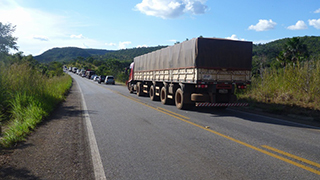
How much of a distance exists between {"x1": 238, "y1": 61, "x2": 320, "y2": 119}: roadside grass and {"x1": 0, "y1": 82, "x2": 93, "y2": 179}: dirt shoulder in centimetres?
890

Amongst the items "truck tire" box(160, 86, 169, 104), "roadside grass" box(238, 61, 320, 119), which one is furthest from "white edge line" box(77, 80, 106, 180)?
"roadside grass" box(238, 61, 320, 119)

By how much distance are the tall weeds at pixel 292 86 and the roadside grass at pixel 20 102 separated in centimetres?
1102

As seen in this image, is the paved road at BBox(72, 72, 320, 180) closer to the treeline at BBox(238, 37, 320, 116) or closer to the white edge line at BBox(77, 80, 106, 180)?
the white edge line at BBox(77, 80, 106, 180)

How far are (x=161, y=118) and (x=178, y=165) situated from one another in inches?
213

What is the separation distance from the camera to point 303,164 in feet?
15.8

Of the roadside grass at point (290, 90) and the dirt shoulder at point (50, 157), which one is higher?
the roadside grass at point (290, 90)

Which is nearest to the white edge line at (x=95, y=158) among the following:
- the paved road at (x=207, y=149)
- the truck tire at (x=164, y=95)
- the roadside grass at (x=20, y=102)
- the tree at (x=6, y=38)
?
the paved road at (x=207, y=149)

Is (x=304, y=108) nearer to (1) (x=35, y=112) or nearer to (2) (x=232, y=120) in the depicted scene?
(2) (x=232, y=120)

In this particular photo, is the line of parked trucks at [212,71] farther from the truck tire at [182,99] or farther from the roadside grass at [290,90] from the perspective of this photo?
the roadside grass at [290,90]

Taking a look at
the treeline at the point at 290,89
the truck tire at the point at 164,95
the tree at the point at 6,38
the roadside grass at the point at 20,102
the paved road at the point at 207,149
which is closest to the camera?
the paved road at the point at 207,149

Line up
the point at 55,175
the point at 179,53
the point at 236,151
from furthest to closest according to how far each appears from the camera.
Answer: the point at 179,53
the point at 236,151
the point at 55,175

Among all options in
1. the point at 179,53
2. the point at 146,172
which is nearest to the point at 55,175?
the point at 146,172

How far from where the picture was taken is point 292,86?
544 inches

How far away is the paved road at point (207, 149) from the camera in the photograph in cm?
446
